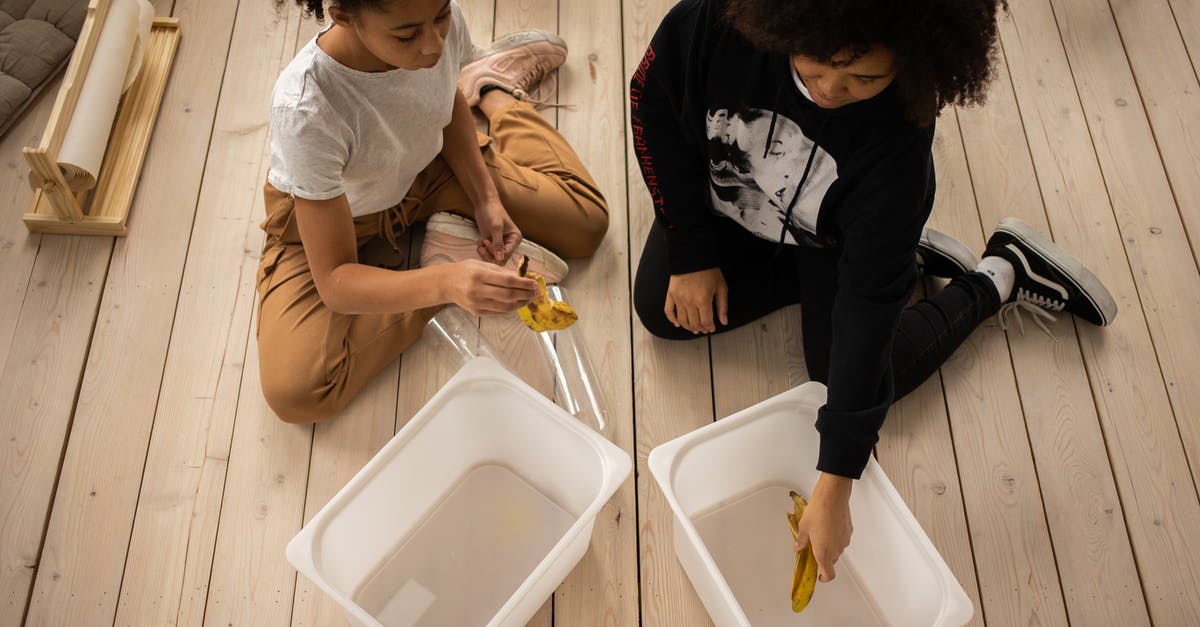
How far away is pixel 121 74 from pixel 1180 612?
180cm

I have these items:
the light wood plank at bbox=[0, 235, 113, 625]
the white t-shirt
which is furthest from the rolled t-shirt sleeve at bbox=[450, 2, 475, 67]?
the light wood plank at bbox=[0, 235, 113, 625]

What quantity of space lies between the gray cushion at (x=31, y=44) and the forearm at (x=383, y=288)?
0.80m

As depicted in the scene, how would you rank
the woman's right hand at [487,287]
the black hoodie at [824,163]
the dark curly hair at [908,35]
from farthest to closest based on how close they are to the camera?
the woman's right hand at [487,287] < the black hoodie at [824,163] < the dark curly hair at [908,35]

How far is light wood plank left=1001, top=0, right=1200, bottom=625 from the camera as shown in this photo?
1.36 metres

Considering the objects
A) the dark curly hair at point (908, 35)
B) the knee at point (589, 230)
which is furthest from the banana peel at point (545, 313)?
the dark curly hair at point (908, 35)

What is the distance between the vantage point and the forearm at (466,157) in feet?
4.59

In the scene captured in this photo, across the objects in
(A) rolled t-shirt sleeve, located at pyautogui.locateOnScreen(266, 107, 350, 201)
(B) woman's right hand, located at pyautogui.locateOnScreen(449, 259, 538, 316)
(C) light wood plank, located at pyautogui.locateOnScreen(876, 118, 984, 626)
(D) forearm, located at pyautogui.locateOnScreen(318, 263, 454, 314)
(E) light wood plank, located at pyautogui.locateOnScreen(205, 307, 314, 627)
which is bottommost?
(E) light wood plank, located at pyautogui.locateOnScreen(205, 307, 314, 627)

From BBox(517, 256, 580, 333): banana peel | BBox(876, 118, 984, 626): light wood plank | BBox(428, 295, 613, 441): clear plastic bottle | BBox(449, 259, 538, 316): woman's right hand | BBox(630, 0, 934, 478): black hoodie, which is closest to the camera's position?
BBox(630, 0, 934, 478): black hoodie

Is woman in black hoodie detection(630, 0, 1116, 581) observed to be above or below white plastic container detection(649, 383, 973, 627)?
above

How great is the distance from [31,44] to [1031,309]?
5.66 ft

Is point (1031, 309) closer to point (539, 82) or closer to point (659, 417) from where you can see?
point (659, 417)

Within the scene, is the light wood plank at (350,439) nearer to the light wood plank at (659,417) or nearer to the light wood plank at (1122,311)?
the light wood plank at (659,417)

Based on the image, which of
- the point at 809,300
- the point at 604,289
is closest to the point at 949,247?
the point at 809,300

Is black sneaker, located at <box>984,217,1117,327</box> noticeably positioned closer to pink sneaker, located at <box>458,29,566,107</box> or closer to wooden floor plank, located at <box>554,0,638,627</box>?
wooden floor plank, located at <box>554,0,638,627</box>
